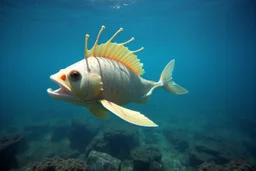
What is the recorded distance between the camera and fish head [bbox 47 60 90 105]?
85.1 inches

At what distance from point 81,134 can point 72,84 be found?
36.9 feet

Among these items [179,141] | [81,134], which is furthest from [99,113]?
[179,141]

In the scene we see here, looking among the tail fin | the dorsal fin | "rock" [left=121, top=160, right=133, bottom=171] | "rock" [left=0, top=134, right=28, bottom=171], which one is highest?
the tail fin

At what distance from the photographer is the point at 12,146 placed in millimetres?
9180

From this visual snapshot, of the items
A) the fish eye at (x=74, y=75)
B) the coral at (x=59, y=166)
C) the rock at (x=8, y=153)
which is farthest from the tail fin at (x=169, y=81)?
the rock at (x=8, y=153)

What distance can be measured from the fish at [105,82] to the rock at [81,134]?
955cm

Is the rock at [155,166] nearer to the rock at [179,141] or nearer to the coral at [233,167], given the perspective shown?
the coral at [233,167]

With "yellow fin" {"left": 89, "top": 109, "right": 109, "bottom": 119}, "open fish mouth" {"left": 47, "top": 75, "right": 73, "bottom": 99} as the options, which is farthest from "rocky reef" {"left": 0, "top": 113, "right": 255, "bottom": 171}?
"open fish mouth" {"left": 47, "top": 75, "right": 73, "bottom": 99}

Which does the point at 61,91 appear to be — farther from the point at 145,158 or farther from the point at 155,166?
the point at 155,166

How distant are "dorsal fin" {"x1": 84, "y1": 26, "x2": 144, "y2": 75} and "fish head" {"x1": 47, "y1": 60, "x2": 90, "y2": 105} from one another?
49 cm

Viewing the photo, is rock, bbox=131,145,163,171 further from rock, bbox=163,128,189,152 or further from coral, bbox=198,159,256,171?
rock, bbox=163,128,189,152

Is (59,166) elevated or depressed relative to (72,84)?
depressed

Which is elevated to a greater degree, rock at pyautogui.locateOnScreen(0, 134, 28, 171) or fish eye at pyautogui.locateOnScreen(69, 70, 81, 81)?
fish eye at pyautogui.locateOnScreen(69, 70, 81, 81)

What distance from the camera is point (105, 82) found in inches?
101
